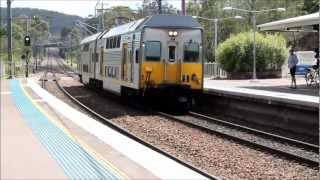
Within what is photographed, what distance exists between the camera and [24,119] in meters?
17.4

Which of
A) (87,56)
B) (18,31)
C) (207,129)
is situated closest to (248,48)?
(87,56)

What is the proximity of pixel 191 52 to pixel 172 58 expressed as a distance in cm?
75

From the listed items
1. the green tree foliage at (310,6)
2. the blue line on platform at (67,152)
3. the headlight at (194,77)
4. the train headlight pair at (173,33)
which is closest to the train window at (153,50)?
the train headlight pair at (173,33)

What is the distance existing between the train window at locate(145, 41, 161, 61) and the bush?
28.7 metres

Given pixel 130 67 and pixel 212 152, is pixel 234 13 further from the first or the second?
pixel 212 152

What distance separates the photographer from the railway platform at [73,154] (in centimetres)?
1006

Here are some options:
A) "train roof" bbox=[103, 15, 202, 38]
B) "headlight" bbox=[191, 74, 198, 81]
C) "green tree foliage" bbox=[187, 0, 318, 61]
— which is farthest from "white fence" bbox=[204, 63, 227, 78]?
"train roof" bbox=[103, 15, 202, 38]

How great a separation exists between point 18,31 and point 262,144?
129 meters

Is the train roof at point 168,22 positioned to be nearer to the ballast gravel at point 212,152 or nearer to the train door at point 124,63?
the train door at point 124,63

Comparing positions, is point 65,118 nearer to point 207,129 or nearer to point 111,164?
→ point 207,129

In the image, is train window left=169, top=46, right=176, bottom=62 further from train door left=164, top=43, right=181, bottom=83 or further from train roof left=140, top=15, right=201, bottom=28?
train roof left=140, top=15, right=201, bottom=28

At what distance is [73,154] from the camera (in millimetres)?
12031

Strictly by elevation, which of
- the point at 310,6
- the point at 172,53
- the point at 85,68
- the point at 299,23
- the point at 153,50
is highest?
the point at 310,6

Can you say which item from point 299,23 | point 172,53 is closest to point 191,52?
point 172,53
